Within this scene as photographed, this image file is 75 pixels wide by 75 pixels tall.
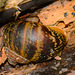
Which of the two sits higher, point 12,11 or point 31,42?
point 12,11

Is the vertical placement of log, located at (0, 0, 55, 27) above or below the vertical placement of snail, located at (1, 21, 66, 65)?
above

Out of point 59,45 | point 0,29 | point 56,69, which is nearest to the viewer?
point 56,69

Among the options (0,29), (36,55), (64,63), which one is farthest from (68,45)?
(0,29)

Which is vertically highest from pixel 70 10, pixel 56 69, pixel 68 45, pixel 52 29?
pixel 70 10

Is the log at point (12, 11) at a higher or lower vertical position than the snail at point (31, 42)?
higher

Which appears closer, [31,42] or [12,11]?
[31,42]

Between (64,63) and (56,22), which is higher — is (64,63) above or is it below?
below

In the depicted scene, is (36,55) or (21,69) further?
(21,69)

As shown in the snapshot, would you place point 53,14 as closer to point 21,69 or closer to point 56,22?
point 56,22
